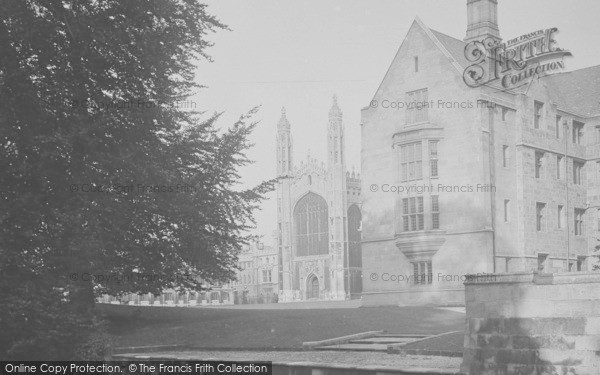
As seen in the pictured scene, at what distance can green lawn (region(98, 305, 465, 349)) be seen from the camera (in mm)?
23703

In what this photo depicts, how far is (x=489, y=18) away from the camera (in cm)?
4200

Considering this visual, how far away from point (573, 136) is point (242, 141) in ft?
77.4

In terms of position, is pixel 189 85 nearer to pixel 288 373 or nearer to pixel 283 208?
pixel 288 373

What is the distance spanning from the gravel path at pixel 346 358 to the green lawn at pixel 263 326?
1.63m

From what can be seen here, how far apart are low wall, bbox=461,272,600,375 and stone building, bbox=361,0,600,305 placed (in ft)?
68.4

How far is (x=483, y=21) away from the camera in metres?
41.9

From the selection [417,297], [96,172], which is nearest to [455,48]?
[417,297]

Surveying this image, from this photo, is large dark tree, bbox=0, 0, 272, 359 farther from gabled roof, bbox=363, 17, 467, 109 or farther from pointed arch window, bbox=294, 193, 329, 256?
pointed arch window, bbox=294, 193, 329, 256

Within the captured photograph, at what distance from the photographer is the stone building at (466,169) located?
121ft

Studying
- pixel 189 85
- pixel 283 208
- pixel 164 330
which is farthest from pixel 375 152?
pixel 283 208

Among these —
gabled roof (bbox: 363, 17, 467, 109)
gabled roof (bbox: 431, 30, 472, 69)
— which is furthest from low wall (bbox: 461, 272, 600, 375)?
gabled roof (bbox: 431, 30, 472, 69)

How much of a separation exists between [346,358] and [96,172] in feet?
30.5

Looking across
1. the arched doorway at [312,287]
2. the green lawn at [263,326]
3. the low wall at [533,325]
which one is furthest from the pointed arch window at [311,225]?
the low wall at [533,325]

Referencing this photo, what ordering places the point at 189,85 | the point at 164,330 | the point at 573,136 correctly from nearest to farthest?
1. the point at 164,330
2. the point at 189,85
3. the point at 573,136
